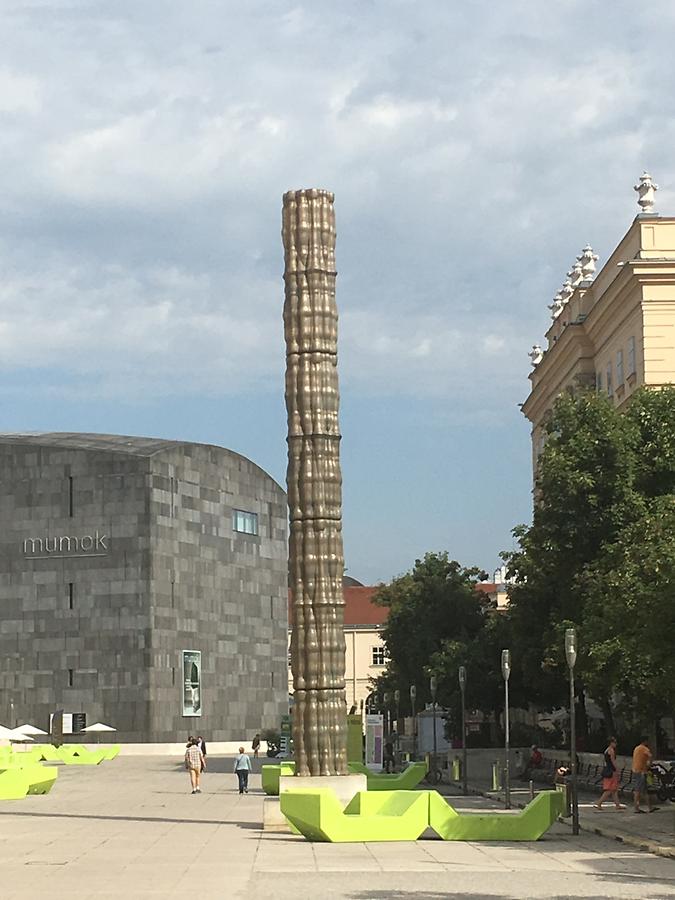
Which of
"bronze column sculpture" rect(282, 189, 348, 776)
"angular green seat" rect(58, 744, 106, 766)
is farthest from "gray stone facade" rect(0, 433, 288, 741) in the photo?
"bronze column sculpture" rect(282, 189, 348, 776)

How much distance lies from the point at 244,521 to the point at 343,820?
9240 centimetres

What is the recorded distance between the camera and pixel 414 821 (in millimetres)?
27422

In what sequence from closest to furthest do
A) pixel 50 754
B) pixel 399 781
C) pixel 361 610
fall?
1. pixel 399 781
2. pixel 50 754
3. pixel 361 610

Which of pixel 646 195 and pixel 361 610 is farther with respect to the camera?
pixel 361 610

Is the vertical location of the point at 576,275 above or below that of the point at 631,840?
above

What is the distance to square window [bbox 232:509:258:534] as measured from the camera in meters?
118

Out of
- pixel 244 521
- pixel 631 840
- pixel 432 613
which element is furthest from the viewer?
pixel 244 521

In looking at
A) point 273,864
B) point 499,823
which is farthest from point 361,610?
point 273,864

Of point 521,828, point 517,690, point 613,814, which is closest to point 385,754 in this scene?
point 517,690

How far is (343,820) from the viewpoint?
2727cm

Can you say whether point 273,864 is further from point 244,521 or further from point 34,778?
point 244,521

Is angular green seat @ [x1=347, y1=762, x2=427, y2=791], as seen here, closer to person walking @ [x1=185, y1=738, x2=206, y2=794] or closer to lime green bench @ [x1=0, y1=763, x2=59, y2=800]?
person walking @ [x1=185, y1=738, x2=206, y2=794]

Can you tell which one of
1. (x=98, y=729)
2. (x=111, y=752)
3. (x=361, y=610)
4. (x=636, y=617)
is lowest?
(x=111, y=752)

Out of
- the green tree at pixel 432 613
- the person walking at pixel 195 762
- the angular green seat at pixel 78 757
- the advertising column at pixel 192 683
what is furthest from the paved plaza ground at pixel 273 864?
the advertising column at pixel 192 683
